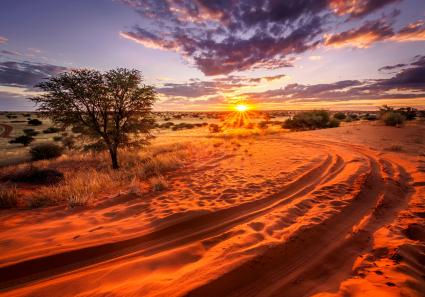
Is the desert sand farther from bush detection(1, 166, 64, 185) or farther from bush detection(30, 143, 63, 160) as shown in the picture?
bush detection(30, 143, 63, 160)

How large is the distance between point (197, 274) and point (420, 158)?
12.8 m

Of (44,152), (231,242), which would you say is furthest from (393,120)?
(44,152)

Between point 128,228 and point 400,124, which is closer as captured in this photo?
point 128,228

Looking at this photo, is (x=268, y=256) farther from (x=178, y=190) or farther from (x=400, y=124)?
(x=400, y=124)

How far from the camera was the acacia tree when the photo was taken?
11695 millimetres

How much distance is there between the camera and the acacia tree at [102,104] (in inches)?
460

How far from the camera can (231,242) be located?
14.1ft

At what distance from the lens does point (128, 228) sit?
498 centimetres

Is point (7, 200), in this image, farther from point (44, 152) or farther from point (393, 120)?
point (393, 120)

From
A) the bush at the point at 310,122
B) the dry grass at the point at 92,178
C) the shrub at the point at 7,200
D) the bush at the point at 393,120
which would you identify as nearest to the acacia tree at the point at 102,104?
the dry grass at the point at 92,178

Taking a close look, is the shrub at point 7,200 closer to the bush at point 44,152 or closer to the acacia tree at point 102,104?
the acacia tree at point 102,104

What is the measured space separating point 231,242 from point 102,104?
1140cm

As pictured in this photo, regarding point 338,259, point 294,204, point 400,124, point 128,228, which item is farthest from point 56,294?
point 400,124

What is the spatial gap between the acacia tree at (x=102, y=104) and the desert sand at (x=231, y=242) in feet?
22.9
